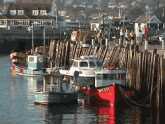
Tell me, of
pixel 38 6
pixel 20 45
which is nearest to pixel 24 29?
pixel 20 45

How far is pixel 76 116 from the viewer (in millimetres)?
52594

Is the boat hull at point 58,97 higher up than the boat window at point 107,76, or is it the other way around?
the boat window at point 107,76

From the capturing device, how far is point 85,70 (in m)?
60.5

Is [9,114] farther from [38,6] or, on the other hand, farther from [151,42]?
[38,6]

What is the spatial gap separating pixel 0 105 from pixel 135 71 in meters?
10.3

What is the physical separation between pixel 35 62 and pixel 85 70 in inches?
913

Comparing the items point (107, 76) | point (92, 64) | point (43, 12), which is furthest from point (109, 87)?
point (43, 12)

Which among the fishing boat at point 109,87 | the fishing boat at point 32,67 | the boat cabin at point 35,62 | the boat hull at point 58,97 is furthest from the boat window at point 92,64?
the boat cabin at point 35,62

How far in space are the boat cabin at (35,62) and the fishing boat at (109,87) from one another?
2542 centimetres

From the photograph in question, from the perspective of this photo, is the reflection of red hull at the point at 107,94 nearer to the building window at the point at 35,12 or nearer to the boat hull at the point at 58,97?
the boat hull at the point at 58,97

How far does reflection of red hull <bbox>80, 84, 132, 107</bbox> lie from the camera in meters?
53.6

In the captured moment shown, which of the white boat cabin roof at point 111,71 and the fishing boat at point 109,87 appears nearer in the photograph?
the fishing boat at point 109,87

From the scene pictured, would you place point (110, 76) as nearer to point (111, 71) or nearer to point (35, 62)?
point (111, 71)

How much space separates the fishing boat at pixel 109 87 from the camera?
2119 inches
